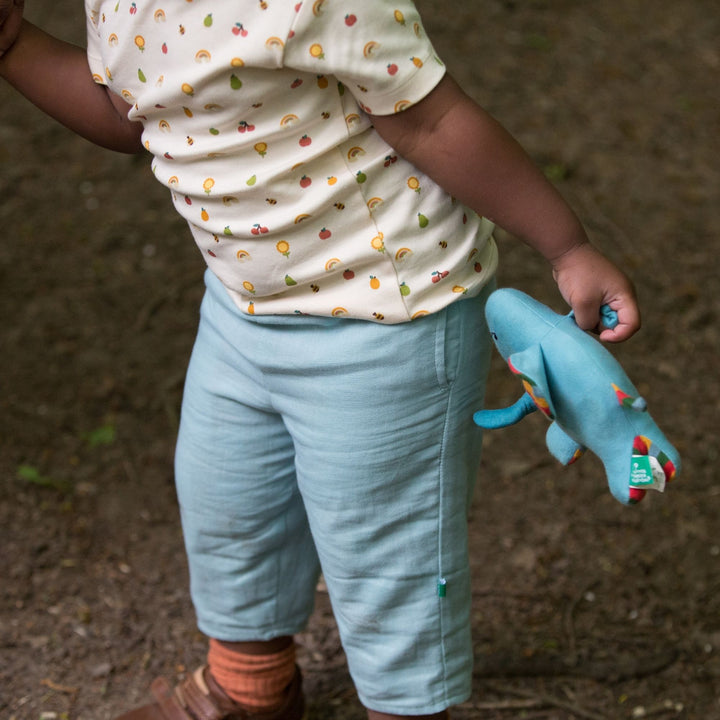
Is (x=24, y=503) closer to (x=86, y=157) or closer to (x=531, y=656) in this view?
(x=531, y=656)

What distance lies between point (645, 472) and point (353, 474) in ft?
1.13

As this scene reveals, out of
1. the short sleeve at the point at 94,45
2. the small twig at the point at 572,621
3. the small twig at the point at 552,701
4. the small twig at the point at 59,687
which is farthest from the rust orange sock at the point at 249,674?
the short sleeve at the point at 94,45

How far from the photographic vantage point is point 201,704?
1591 millimetres

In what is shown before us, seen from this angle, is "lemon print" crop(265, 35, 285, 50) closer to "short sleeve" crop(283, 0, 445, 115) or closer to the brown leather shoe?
"short sleeve" crop(283, 0, 445, 115)

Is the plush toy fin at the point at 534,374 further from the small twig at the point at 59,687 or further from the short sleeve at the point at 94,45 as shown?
the small twig at the point at 59,687

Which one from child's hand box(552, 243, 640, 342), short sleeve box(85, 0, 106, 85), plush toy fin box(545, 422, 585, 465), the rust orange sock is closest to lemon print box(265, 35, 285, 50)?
short sleeve box(85, 0, 106, 85)

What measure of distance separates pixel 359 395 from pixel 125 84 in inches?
16.6

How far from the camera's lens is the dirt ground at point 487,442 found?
1811mm

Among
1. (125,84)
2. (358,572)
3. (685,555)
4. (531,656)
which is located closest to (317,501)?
(358,572)

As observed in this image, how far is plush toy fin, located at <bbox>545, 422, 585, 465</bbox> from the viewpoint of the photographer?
1178 millimetres

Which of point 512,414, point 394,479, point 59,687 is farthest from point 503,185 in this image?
point 59,687

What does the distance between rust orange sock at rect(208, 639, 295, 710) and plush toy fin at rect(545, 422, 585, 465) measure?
61 cm

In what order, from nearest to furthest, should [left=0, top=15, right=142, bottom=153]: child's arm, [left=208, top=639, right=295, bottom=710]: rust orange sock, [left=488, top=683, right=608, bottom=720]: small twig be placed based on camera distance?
[left=0, top=15, right=142, bottom=153]: child's arm
[left=208, top=639, right=295, bottom=710]: rust orange sock
[left=488, top=683, right=608, bottom=720]: small twig

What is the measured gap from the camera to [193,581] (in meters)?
1.53
